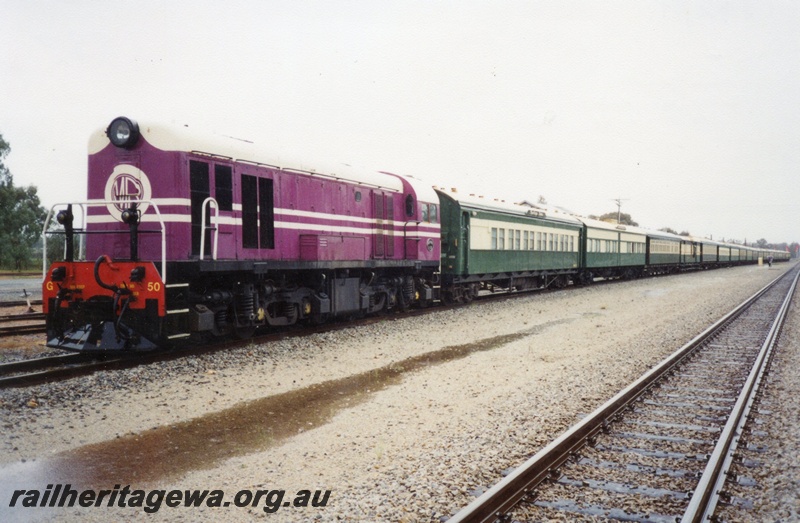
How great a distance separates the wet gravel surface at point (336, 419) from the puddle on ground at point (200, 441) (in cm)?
2

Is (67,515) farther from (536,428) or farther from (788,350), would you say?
(788,350)

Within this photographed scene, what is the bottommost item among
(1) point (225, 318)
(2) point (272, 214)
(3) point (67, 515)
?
(3) point (67, 515)

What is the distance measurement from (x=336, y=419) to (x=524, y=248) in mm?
19118

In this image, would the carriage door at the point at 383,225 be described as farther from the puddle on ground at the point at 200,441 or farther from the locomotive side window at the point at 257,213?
the puddle on ground at the point at 200,441

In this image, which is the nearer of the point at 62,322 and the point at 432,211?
the point at 62,322

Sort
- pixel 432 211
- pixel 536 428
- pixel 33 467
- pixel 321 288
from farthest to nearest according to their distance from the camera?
1. pixel 432 211
2. pixel 321 288
3. pixel 536 428
4. pixel 33 467

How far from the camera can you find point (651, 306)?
68.7ft

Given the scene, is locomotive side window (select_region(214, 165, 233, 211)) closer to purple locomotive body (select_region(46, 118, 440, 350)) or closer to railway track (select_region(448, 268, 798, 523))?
purple locomotive body (select_region(46, 118, 440, 350))

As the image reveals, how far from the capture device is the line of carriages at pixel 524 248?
19891 millimetres

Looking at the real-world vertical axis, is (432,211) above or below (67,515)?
above

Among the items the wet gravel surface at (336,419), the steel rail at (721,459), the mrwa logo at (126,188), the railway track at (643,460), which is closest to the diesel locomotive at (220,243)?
the mrwa logo at (126,188)

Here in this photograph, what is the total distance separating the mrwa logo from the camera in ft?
32.6

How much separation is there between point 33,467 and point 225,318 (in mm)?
5827

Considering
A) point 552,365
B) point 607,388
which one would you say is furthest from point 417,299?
point 607,388
